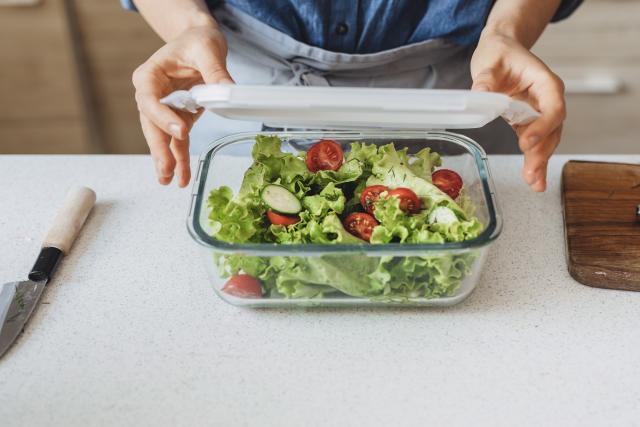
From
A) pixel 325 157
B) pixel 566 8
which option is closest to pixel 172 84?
pixel 325 157

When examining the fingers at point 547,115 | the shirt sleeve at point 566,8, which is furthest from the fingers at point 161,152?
the shirt sleeve at point 566,8

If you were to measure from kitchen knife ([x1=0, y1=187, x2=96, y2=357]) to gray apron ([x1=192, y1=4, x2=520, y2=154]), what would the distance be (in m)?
0.39

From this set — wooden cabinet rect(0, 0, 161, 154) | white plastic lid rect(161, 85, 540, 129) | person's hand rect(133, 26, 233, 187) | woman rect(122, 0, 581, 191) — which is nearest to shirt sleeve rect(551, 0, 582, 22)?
woman rect(122, 0, 581, 191)

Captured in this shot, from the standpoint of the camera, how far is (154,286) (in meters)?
0.80

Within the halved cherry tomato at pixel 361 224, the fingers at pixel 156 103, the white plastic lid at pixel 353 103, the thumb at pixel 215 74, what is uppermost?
the white plastic lid at pixel 353 103

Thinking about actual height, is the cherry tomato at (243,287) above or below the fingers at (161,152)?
below

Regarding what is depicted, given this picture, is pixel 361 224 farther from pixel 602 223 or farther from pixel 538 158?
pixel 602 223

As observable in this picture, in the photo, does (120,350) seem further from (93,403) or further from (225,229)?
(225,229)

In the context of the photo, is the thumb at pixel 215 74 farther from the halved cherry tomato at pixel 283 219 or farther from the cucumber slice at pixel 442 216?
the cucumber slice at pixel 442 216

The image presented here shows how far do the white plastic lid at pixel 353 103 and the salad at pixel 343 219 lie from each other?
0.11 m

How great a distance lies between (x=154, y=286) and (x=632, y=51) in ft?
6.38

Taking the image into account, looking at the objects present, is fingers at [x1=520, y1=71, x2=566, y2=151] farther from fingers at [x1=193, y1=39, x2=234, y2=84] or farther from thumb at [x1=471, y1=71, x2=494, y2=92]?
fingers at [x1=193, y1=39, x2=234, y2=84]

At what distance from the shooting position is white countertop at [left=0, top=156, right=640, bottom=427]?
2.10 ft

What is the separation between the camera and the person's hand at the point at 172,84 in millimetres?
781
